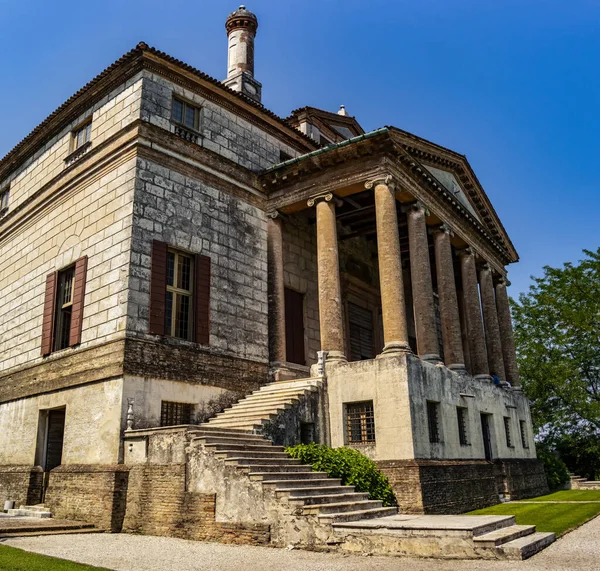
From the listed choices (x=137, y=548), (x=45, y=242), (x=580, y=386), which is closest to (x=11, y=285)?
(x=45, y=242)

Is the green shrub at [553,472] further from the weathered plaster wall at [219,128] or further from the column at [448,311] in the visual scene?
the weathered plaster wall at [219,128]

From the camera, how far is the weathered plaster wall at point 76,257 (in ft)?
51.6

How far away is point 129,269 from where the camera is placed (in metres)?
15.4

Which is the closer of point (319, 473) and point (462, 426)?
point (319, 473)

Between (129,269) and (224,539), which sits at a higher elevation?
(129,269)

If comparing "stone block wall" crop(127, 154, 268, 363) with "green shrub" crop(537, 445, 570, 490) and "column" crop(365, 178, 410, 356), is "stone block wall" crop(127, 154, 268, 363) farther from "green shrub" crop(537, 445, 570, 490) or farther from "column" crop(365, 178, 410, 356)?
"green shrub" crop(537, 445, 570, 490)

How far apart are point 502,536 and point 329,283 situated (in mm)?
10323

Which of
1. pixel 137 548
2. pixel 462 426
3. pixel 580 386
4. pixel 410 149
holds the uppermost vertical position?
pixel 410 149

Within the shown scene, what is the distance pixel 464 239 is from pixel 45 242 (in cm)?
1584

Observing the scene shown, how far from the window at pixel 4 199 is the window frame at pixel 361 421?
1615 centimetres

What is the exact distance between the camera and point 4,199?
23.8m

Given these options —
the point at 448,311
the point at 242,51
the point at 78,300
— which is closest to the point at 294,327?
the point at 448,311

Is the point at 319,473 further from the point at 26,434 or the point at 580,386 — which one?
the point at 580,386

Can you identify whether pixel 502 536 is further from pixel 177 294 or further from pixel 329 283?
pixel 177 294
